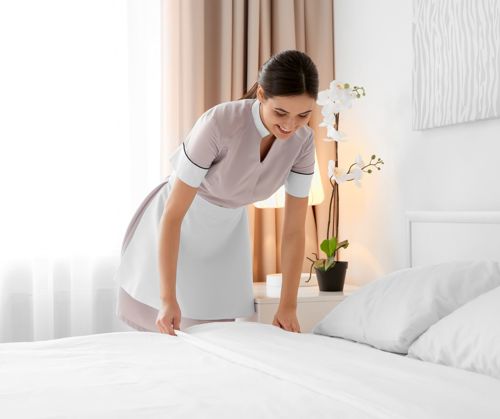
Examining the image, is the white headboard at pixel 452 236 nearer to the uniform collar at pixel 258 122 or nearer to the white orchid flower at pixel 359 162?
the white orchid flower at pixel 359 162

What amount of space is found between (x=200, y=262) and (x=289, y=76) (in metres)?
0.67

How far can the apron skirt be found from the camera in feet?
7.08

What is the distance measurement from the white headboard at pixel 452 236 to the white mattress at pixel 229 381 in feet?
2.10

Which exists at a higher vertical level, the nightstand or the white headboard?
the white headboard

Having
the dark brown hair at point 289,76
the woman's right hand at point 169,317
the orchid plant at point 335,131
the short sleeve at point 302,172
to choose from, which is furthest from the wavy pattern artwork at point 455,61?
the woman's right hand at point 169,317

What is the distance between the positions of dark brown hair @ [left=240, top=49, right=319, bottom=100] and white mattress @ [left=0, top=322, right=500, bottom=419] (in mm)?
604

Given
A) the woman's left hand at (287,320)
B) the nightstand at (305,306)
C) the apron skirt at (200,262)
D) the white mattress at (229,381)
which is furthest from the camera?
the nightstand at (305,306)

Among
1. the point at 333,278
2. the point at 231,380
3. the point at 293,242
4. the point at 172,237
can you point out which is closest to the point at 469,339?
the point at 231,380

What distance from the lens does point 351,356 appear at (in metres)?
1.58

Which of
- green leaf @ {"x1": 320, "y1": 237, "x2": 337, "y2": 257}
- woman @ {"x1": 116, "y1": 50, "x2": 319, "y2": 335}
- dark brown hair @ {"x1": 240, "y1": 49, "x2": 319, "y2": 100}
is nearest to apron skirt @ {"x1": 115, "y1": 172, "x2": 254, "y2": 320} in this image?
woman @ {"x1": 116, "y1": 50, "x2": 319, "y2": 335}

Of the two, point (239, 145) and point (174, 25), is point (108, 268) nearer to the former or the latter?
point (174, 25)

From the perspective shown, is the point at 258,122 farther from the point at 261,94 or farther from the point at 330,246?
the point at 330,246

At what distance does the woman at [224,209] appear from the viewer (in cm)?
184

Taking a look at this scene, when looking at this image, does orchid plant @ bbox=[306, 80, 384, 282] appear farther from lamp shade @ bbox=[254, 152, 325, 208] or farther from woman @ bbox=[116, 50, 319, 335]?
woman @ bbox=[116, 50, 319, 335]
